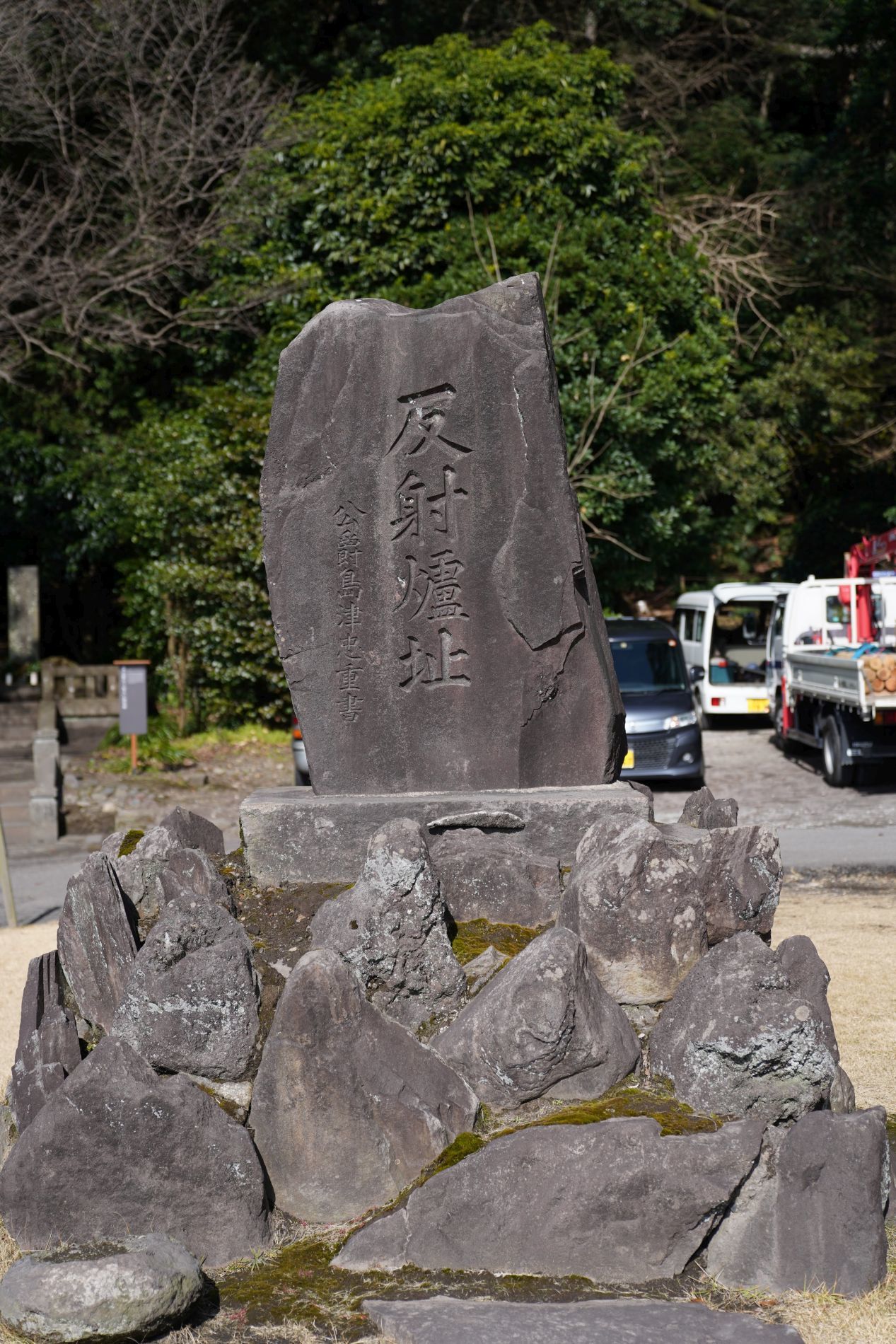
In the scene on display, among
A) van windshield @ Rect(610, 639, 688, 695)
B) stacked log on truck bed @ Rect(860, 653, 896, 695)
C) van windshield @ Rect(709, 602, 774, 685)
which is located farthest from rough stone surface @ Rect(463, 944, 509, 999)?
van windshield @ Rect(709, 602, 774, 685)

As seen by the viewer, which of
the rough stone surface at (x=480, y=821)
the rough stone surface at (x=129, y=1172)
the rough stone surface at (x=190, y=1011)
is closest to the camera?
the rough stone surface at (x=129, y=1172)

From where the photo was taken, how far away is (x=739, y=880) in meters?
4.45

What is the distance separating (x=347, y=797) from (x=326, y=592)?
2.62ft

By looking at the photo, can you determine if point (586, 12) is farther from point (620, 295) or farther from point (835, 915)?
point (835, 915)

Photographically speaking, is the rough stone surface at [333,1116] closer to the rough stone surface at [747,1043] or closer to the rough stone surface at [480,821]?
the rough stone surface at [747,1043]

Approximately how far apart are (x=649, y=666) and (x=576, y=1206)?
11.8m

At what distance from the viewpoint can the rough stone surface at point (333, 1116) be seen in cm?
388

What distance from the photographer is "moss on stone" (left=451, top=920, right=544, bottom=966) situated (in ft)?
14.7

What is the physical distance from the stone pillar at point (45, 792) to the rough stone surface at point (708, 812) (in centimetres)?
793

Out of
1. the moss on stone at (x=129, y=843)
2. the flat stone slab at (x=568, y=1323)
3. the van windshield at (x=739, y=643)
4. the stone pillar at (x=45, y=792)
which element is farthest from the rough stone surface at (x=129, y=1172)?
the van windshield at (x=739, y=643)

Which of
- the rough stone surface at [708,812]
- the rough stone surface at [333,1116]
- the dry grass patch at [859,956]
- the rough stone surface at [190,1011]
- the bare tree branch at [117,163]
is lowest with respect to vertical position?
the dry grass patch at [859,956]

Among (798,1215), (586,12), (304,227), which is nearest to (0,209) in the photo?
(304,227)

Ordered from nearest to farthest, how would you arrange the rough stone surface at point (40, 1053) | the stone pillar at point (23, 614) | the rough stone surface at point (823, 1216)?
the rough stone surface at point (823, 1216) → the rough stone surface at point (40, 1053) → the stone pillar at point (23, 614)

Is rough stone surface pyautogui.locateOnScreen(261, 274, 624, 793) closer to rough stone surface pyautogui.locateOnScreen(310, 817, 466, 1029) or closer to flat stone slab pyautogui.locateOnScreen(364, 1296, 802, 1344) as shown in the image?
rough stone surface pyautogui.locateOnScreen(310, 817, 466, 1029)
